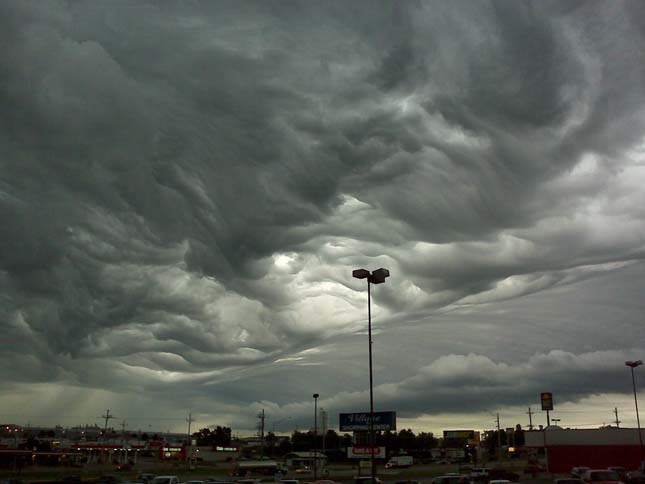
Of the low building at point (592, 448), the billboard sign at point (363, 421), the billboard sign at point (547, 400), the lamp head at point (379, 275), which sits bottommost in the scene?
the low building at point (592, 448)

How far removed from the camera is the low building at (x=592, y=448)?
9450 cm

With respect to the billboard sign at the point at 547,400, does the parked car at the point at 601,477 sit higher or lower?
lower

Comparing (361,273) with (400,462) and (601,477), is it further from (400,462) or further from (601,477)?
(400,462)

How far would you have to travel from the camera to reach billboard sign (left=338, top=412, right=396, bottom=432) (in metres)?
108

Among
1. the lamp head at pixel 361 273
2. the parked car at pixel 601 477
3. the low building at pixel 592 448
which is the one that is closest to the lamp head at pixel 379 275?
the lamp head at pixel 361 273

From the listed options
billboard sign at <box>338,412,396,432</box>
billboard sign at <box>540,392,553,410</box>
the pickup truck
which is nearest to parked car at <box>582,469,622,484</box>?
billboard sign at <box>338,412,396,432</box>

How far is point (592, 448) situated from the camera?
316ft

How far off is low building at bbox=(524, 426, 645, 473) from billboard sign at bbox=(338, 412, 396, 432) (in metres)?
26.6

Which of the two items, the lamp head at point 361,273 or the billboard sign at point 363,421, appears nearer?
the lamp head at point 361,273

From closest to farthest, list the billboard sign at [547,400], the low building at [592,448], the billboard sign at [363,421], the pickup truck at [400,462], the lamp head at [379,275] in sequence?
the lamp head at [379,275] < the low building at [592,448] < the billboard sign at [363,421] < the billboard sign at [547,400] < the pickup truck at [400,462]

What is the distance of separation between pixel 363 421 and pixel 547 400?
145 feet

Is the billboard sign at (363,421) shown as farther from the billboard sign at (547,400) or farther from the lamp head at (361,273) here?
the lamp head at (361,273)

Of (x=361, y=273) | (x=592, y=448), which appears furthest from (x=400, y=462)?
(x=361, y=273)

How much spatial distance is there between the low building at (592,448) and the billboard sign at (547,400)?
30.1m
